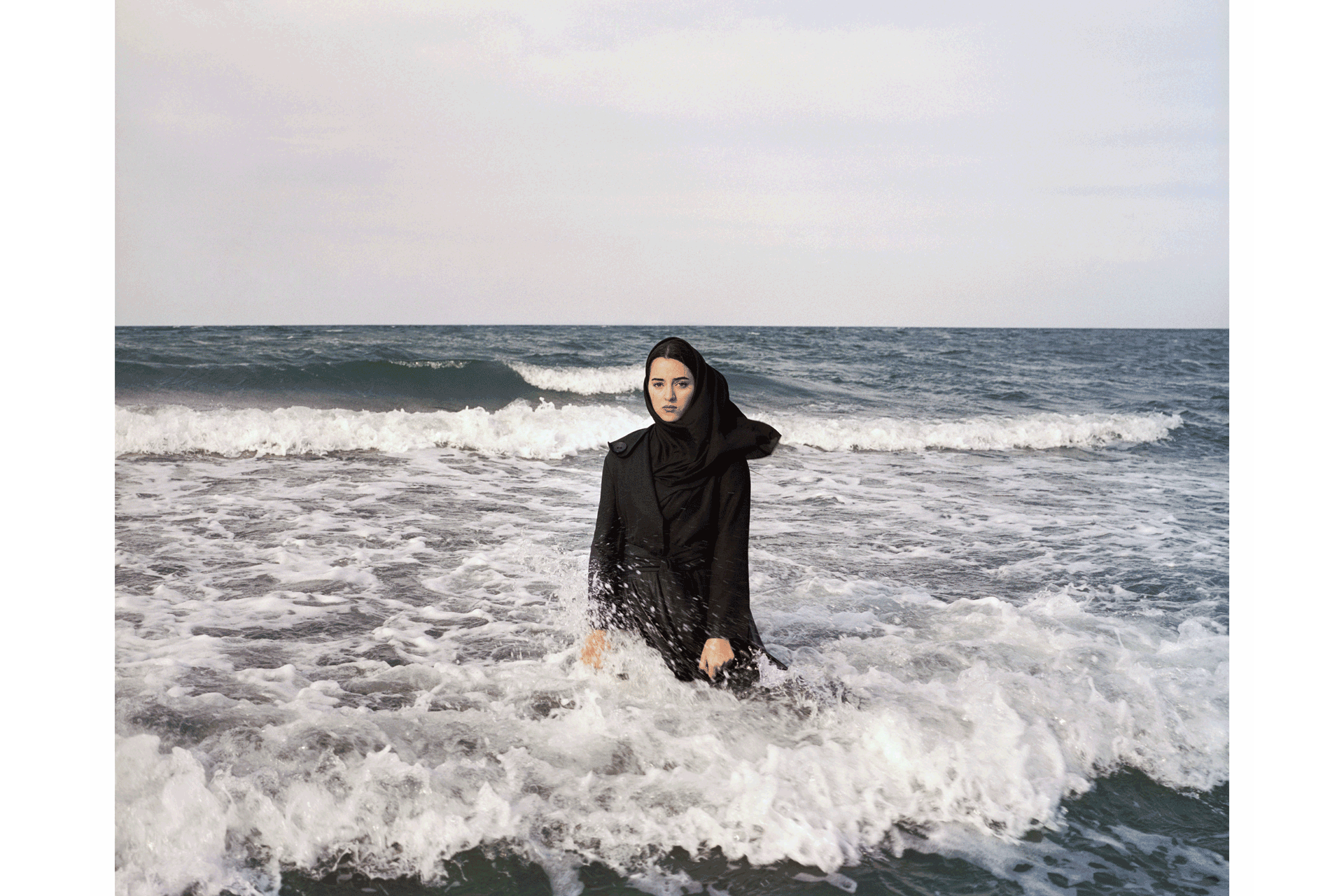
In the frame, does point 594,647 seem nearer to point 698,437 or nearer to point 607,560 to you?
point 607,560

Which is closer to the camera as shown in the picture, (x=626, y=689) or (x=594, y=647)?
(x=594, y=647)

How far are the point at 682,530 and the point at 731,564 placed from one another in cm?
19

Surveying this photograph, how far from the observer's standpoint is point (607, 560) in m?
2.43

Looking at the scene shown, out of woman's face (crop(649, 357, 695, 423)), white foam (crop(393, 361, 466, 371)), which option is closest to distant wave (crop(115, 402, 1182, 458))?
white foam (crop(393, 361, 466, 371))

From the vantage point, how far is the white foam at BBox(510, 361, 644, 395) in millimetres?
11602

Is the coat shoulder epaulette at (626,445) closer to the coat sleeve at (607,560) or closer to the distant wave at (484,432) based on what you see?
the coat sleeve at (607,560)

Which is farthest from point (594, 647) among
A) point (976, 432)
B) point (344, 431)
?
point (976, 432)

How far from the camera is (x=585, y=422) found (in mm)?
8578

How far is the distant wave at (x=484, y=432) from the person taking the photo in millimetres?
7352
